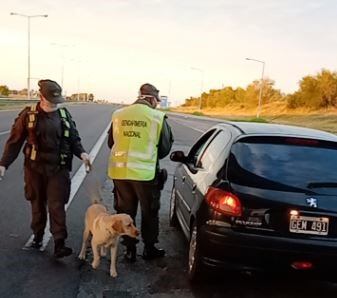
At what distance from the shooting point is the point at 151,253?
5.89 m

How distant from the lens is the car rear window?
4.74m

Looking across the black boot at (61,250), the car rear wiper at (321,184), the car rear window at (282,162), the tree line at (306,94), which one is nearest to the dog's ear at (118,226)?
the black boot at (61,250)

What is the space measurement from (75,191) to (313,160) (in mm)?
5449

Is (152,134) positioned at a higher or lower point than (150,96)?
lower

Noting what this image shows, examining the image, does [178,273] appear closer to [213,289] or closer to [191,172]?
[213,289]

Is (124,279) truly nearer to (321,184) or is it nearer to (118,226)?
(118,226)

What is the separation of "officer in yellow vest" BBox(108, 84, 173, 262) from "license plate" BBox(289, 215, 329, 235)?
1683mm

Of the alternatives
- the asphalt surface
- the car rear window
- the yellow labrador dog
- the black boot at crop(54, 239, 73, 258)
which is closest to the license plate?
the car rear window

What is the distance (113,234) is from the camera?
524 cm

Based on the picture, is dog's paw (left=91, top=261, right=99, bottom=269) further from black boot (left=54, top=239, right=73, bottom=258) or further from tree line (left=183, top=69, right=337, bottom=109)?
tree line (left=183, top=69, right=337, bottom=109)

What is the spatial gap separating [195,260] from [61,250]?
147 cm

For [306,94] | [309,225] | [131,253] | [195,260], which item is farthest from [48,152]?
[306,94]

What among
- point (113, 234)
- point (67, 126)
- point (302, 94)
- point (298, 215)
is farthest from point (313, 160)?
point (302, 94)

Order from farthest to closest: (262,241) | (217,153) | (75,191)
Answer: (75,191)
(217,153)
(262,241)
